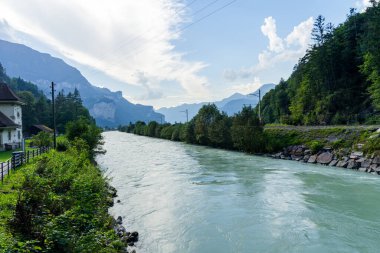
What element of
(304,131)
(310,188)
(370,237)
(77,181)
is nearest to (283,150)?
(304,131)

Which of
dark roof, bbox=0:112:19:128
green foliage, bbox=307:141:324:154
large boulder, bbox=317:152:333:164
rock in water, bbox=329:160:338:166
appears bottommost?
rock in water, bbox=329:160:338:166

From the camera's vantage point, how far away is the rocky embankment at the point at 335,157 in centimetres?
2405

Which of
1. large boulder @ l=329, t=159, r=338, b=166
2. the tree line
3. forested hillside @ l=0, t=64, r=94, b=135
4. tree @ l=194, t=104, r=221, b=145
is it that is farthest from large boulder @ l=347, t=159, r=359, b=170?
forested hillside @ l=0, t=64, r=94, b=135

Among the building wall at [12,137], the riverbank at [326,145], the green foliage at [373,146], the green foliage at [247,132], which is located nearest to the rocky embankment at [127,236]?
the riverbank at [326,145]

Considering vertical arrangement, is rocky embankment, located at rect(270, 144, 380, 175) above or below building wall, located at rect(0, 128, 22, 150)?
below

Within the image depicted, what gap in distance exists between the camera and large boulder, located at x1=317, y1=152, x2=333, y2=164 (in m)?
28.5

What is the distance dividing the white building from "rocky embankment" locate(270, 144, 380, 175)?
3269 centimetres

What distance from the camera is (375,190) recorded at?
680 inches

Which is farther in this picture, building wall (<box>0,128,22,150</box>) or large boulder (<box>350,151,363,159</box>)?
building wall (<box>0,128,22,150</box>)

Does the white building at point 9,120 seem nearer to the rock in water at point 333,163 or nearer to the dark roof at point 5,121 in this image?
the dark roof at point 5,121

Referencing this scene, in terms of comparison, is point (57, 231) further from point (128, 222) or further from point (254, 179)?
point (254, 179)

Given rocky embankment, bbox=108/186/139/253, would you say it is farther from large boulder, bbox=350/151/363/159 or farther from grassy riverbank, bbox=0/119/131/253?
large boulder, bbox=350/151/363/159

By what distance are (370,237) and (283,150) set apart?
26474 millimetres

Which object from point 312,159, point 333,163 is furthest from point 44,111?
point 333,163
